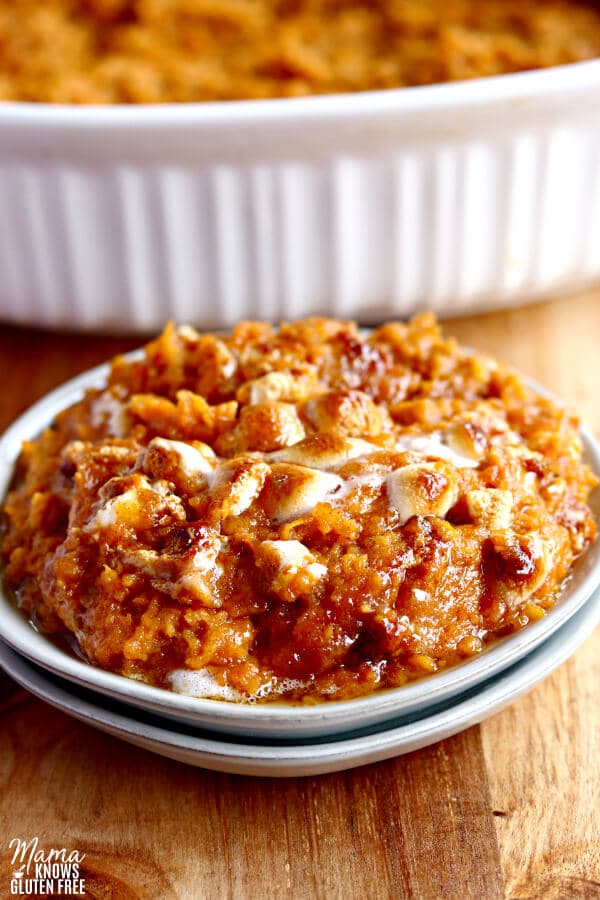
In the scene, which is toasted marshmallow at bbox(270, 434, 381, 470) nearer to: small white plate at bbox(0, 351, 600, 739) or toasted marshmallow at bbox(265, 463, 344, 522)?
toasted marshmallow at bbox(265, 463, 344, 522)

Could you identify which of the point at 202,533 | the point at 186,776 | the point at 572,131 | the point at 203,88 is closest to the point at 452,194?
the point at 572,131

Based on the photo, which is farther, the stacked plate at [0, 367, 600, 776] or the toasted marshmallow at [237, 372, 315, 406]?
the toasted marshmallow at [237, 372, 315, 406]

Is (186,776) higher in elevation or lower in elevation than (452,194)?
lower

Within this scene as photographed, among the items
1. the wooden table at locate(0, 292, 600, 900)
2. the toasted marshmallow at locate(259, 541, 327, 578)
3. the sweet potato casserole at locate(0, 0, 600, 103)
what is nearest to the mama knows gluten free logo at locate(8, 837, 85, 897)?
the wooden table at locate(0, 292, 600, 900)

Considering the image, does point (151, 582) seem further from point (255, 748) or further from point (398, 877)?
point (398, 877)

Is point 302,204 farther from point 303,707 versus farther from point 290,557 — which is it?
point 303,707

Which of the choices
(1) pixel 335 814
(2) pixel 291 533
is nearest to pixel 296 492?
(2) pixel 291 533

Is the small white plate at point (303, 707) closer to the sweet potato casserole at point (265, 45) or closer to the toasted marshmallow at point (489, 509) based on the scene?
the toasted marshmallow at point (489, 509)
